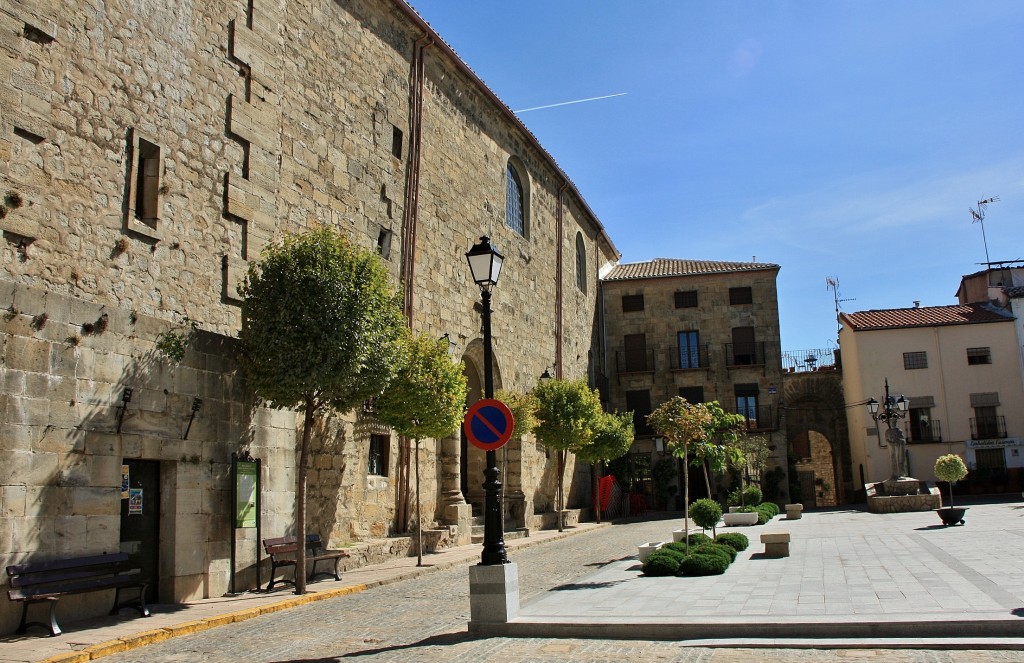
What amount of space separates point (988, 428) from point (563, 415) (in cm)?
2235

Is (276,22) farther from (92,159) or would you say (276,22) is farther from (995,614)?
(995,614)

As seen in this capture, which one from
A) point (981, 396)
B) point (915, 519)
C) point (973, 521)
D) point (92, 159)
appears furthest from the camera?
point (981, 396)

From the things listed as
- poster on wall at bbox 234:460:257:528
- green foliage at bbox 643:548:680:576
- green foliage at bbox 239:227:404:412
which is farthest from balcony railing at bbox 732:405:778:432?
poster on wall at bbox 234:460:257:528

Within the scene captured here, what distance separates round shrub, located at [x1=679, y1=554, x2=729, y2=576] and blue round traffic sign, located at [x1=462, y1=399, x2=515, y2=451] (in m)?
4.68

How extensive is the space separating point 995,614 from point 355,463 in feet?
36.7

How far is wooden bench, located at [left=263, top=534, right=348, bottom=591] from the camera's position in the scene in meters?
12.3

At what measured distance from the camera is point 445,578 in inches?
547

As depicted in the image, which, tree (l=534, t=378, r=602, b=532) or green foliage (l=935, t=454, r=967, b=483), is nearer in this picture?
tree (l=534, t=378, r=602, b=532)

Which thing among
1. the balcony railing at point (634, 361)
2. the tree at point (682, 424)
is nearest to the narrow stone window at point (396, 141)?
the tree at point (682, 424)

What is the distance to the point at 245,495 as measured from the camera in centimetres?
1225

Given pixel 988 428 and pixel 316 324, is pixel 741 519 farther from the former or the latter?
pixel 988 428

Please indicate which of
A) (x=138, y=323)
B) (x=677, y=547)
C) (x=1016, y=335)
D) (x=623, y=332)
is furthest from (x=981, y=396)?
(x=138, y=323)

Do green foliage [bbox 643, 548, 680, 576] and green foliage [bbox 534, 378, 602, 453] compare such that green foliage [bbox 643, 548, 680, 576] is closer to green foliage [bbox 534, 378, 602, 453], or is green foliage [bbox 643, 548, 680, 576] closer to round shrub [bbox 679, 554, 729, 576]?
round shrub [bbox 679, 554, 729, 576]

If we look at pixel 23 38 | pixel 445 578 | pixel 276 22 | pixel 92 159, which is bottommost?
pixel 445 578
